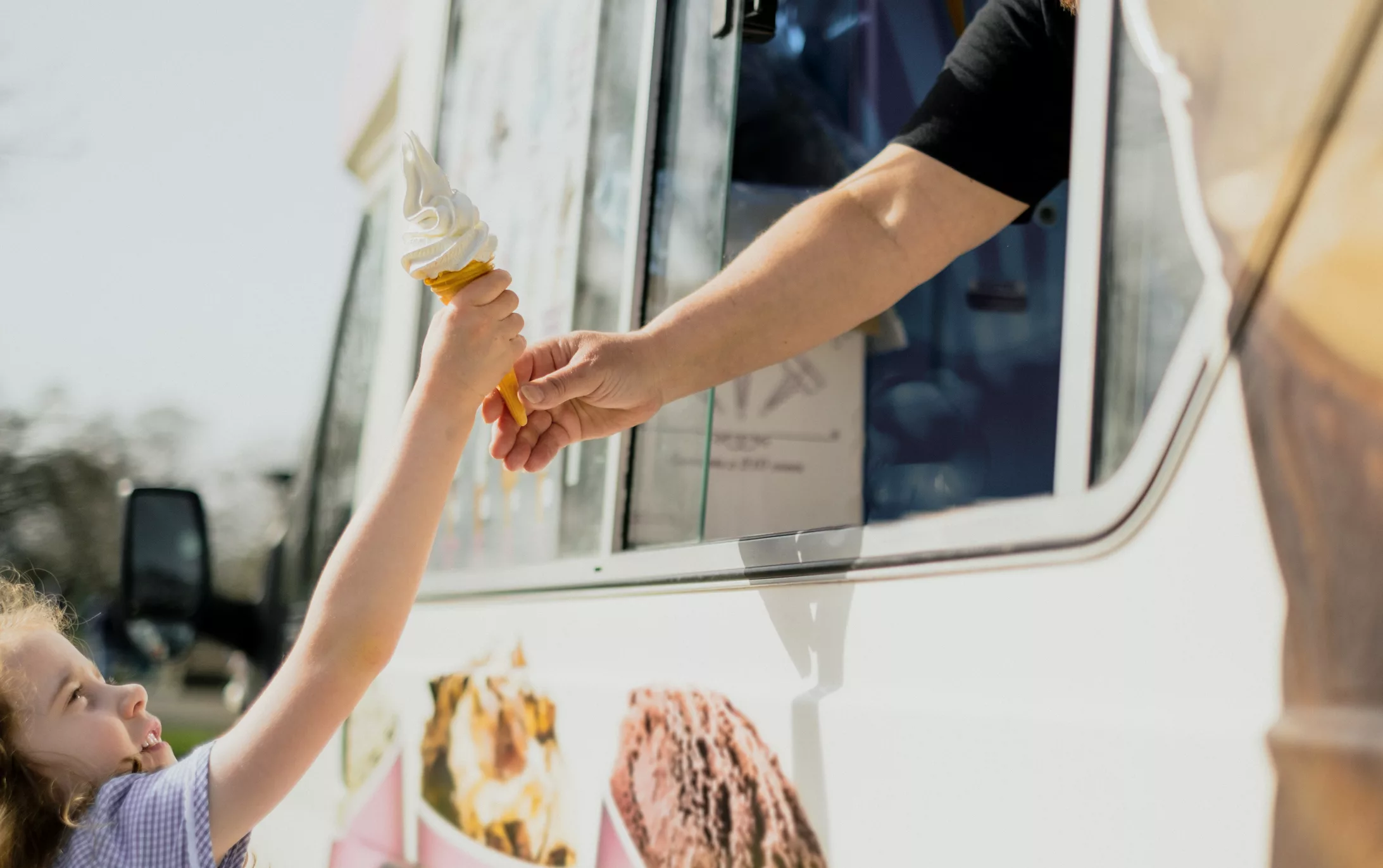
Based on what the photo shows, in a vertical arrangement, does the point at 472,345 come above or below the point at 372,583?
above

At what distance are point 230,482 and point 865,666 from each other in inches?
887

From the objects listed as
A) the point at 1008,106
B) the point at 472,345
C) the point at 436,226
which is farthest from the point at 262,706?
the point at 1008,106

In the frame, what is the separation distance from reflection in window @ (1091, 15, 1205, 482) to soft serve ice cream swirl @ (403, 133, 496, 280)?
0.71m

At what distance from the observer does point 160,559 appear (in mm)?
3318

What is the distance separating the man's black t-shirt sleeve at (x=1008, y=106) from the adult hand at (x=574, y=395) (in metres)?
0.48

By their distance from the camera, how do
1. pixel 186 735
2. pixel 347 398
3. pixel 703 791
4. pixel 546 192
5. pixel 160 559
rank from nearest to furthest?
pixel 703 791, pixel 546 192, pixel 160 559, pixel 347 398, pixel 186 735

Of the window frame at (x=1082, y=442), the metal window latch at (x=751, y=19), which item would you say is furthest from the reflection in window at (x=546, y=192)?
the window frame at (x=1082, y=442)

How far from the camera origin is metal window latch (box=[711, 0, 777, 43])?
188cm

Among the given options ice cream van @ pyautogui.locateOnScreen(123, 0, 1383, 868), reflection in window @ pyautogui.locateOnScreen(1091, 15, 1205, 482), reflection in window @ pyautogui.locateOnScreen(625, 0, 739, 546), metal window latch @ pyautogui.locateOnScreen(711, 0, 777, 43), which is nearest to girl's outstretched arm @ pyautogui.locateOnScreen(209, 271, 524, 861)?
ice cream van @ pyautogui.locateOnScreen(123, 0, 1383, 868)

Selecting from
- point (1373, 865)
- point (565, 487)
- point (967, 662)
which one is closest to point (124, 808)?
point (565, 487)

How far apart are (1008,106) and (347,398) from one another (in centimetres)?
242

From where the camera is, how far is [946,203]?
68.4 inches

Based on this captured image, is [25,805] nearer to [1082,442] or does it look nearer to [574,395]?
[574,395]

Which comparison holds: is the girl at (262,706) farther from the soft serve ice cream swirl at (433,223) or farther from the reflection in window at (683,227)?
the reflection in window at (683,227)
